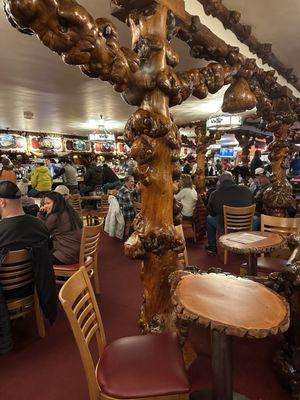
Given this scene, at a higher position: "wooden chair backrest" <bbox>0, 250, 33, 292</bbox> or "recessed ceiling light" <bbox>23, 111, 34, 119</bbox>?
"recessed ceiling light" <bbox>23, 111, 34, 119</bbox>

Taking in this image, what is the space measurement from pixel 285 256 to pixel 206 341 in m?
1.88

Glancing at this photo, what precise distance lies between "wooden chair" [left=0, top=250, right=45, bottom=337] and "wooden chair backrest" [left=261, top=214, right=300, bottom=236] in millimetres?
3003

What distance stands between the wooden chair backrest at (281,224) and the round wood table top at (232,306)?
216 centimetres

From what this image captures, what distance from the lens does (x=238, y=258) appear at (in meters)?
4.73

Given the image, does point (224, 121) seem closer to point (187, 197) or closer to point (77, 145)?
point (187, 197)

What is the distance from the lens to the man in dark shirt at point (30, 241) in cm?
245

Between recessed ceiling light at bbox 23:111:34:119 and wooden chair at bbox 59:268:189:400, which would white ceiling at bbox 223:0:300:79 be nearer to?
wooden chair at bbox 59:268:189:400

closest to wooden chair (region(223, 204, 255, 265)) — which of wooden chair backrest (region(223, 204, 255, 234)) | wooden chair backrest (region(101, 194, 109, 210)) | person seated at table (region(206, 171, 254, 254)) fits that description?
wooden chair backrest (region(223, 204, 255, 234))

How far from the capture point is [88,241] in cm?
310

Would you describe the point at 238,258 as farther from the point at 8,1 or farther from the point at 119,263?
the point at 8,1

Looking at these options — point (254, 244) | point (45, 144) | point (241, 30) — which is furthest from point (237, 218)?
point (45, 144)

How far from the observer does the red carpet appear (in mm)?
2006

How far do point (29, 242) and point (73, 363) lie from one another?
113cm

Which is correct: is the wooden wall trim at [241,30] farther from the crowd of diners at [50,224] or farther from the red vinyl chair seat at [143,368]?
the red vinyl chair seat at [143,368]
